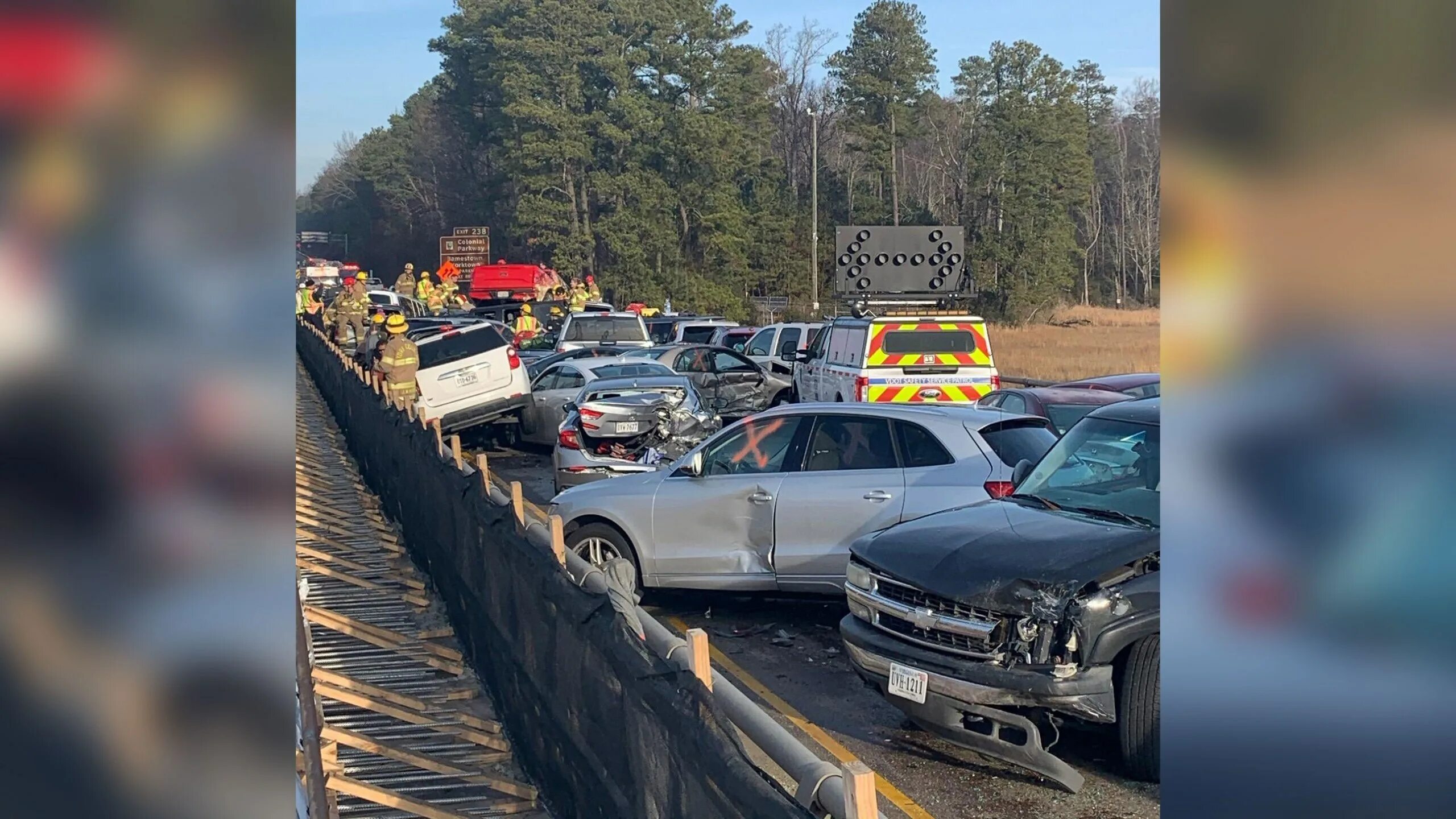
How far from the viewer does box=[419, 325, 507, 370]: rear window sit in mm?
20469

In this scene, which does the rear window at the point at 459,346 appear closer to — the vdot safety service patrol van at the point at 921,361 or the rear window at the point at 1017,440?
the vdot safety service patrol van at the point at 921,361

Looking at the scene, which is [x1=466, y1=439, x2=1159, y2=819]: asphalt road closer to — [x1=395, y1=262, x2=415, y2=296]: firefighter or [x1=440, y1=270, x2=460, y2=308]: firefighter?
[x1=440, y1=270, x2=460, y2=308]: firefighter

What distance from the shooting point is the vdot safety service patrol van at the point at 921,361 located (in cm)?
1688

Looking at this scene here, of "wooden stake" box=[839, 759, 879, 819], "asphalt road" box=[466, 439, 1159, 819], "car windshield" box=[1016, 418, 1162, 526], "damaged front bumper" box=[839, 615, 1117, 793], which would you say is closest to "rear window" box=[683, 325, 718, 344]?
"asphalt road" box=[466, 439, 1159, 819]

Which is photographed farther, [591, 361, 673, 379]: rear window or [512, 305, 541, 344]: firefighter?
[512, 305, 541, 344]: firefighter

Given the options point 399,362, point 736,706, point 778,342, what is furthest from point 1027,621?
point 778,342

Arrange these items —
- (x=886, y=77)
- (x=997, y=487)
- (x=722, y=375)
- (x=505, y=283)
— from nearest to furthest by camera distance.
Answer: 1. (x=997, y=487)
2. (x=722, y=375)
3. (x=505, y=283)
4. (x=886, y=77)

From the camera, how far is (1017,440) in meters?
9.50

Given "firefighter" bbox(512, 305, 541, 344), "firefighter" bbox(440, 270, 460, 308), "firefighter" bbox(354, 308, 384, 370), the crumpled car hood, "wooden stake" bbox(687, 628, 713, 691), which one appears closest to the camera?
"wooden stake" bbox(687, 628, 713, 691)

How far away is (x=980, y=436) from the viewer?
9.34m

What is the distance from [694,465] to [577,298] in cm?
3031

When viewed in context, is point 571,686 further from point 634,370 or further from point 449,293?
point 449,293
